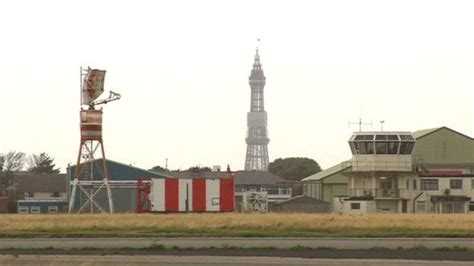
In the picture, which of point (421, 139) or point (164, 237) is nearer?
point (164, 237)

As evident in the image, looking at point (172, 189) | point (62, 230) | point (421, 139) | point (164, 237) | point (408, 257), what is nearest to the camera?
point (408, 257)

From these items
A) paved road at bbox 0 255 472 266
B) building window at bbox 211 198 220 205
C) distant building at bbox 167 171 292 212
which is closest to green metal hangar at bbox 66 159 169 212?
building window at bbox 211 198 220 205

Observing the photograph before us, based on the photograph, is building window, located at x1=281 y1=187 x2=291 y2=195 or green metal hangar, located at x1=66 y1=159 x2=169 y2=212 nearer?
green metal hangar, located at x1=66 y1=159 x2=169 y2=212

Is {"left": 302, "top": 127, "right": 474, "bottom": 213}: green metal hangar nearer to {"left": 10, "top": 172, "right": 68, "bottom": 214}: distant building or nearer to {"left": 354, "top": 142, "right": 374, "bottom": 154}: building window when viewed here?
{"left": 354, "top": 142, "right": 374, "bottom": 154}: building window

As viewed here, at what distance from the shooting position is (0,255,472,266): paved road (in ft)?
90.1

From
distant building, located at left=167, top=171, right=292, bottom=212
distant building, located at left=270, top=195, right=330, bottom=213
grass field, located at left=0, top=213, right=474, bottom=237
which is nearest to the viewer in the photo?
grass field, located at left=0, top=213, right=474, bottom=237

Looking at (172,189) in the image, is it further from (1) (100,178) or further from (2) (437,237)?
(2) (437,237)

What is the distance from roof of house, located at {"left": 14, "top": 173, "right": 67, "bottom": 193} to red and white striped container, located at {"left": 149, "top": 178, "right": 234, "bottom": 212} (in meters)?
53.2

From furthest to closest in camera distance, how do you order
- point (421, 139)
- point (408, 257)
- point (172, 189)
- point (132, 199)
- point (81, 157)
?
1. point (421, 139)
2. point (132, 199)
3. point (81, 157)
4. point (172, 189)
5. point (408, 257)

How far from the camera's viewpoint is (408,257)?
3036cm

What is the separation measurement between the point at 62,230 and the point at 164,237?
33.9 ft

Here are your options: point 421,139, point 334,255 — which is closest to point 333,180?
point 421,139

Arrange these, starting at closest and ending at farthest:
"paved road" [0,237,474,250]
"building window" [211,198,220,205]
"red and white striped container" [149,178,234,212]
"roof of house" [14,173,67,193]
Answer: "paved road" [0,237,474,250]
"red and white striped container" [149,178,234,212]
"building window" [211,198,220,205]
"roof of house" [14,173,67,193]

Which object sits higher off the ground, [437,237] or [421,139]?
[421,139]
